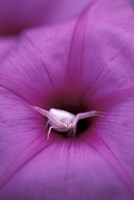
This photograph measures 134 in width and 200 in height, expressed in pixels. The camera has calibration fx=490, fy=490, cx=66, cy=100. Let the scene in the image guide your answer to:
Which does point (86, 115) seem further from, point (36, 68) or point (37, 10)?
point (37, 10)

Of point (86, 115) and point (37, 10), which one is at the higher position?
point (37, 10)

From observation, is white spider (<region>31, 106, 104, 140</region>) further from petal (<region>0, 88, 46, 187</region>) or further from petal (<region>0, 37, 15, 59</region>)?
petal (<region>0, 37, 15, 59</region>)

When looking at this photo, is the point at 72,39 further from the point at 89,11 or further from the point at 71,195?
the point at 71,195

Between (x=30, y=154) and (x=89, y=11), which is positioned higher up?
(x=89, y=11)

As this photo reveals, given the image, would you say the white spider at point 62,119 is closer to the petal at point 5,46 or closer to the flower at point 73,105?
the flower at point 73,105

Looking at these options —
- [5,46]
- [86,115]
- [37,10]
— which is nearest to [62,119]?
[86,115]

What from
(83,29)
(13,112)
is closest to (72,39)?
(83,29)

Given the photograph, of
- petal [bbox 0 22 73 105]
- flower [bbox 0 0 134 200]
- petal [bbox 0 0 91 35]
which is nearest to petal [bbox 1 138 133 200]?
flower [bbox 0 0 134 200]

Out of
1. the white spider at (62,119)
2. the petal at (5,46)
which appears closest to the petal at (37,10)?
the petal at (5,46)
